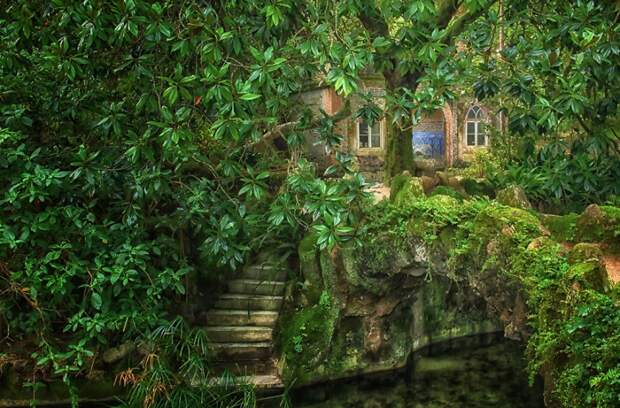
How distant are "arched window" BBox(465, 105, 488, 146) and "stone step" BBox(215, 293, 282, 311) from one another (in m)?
18.3

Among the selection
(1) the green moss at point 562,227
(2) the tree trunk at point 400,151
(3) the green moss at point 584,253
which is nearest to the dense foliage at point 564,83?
(1) the green moss at point 562,227

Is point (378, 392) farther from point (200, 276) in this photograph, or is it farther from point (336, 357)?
point (200, 276)

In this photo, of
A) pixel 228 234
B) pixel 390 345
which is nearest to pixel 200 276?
pixel 390 345

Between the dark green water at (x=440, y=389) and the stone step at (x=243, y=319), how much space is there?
1.39m

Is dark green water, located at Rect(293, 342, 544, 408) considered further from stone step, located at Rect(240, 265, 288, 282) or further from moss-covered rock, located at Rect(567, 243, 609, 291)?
moss-covered rock, located at Rect(567, 243, 609, 291)

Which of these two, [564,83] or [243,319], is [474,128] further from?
[564,83]

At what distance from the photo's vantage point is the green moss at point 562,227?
796cm

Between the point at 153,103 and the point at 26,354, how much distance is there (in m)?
4.82

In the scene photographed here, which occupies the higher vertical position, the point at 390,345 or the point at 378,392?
the point at 390,345

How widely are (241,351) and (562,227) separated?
18.8 ft

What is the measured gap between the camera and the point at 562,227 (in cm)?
823

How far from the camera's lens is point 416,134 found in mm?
26875

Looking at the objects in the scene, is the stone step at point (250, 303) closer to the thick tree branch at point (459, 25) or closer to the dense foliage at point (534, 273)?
the dense foliage at point (534, 273)

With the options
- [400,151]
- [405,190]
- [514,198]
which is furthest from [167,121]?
[400,151]
